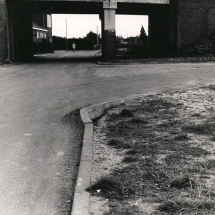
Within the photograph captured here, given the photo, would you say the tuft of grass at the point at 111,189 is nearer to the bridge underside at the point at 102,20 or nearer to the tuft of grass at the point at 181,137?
the tuft of grass at the point at 181,137

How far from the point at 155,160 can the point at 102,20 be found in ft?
84.8

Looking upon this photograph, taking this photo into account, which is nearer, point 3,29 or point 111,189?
point 111,189

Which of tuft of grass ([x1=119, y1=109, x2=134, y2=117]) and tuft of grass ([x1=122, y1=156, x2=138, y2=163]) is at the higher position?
tuft of grass ([x1=119, y1=109, x2=134, y2=117])

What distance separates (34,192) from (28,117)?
14.3ft

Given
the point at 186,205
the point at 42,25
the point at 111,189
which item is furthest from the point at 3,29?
the point at 42,25

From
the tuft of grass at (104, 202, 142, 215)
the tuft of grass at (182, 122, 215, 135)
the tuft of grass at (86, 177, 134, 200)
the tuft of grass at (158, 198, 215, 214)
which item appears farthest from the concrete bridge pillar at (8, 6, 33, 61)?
the tuft of grass at (158, 198, 215, 214)

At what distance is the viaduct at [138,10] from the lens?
26812 millimetres

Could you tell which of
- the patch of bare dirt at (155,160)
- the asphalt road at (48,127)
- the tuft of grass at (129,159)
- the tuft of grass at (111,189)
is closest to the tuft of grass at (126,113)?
the patch of bare dirt at (155,160)

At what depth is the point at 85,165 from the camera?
5227mm

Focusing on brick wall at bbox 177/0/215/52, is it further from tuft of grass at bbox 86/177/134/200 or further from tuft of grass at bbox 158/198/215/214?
tuft of grass at bbox 158/198/215/214

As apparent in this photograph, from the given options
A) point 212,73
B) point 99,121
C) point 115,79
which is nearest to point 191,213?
point 99,121

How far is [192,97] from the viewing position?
10023 millimetres

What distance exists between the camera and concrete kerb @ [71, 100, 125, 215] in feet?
13.0

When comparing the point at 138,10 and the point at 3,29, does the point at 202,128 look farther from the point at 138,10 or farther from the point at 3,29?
the point at 138,10
